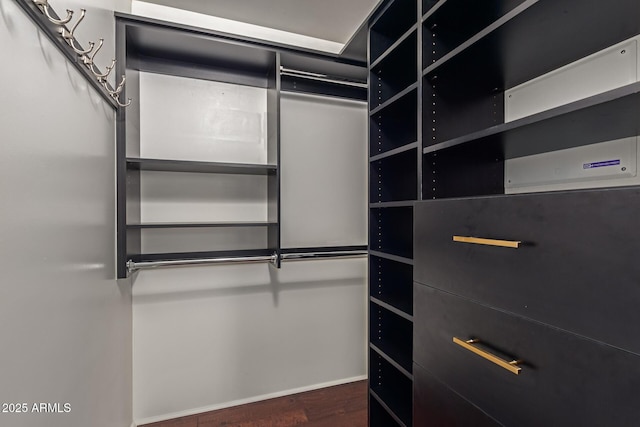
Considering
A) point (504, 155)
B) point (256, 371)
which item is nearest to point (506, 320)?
point (504, 155)

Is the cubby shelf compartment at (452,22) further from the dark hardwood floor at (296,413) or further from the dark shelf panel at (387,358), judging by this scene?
the dark hardwood floor at (296,413)

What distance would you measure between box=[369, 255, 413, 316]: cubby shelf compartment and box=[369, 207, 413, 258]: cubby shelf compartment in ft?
0.24

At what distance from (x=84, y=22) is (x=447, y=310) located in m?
1.52

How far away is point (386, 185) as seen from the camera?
5.06ft

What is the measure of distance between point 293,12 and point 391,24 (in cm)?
67

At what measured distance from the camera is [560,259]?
0.62 metres

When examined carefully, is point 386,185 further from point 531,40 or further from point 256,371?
point 256,371

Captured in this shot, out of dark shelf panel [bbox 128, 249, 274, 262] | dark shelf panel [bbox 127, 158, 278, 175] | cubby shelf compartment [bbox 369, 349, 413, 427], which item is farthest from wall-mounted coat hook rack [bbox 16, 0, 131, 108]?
cubby shelf compartment [bbox 369, 349, 413, 427]

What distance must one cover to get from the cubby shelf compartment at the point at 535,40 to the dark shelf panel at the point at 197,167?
1.02 m

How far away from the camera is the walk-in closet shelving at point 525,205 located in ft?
1.89

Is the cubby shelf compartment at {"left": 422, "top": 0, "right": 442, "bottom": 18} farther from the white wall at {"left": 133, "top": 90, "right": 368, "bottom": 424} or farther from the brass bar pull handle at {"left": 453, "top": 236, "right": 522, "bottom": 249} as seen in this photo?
the white wall at {"left": 133, "top": 90, "right": 368, "bottom": 424}

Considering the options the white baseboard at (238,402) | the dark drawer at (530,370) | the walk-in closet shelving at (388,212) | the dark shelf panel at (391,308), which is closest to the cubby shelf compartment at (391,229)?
the walk-in closet shelving at (388,212)

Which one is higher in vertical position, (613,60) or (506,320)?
(613,60)

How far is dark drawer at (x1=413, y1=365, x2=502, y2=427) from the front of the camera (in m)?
0.83
